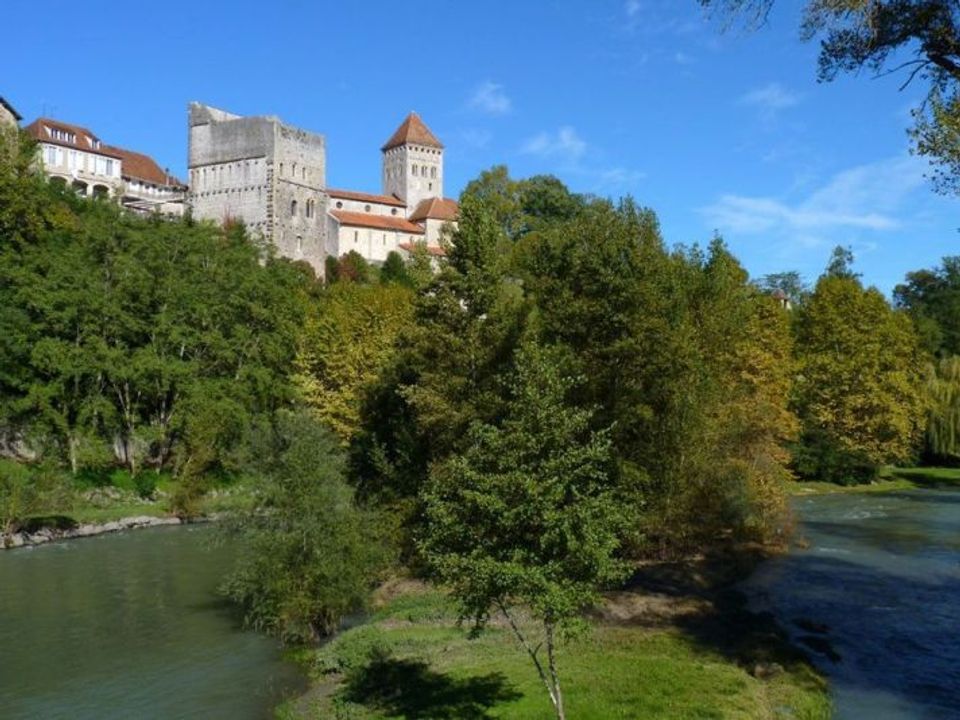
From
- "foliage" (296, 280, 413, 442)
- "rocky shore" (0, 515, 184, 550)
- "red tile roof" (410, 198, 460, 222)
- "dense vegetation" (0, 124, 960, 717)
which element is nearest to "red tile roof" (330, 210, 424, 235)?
"red tile roof" (410, 198, 460, 222)

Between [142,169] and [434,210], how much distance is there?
35809 millimetres

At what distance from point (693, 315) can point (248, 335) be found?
106 feet

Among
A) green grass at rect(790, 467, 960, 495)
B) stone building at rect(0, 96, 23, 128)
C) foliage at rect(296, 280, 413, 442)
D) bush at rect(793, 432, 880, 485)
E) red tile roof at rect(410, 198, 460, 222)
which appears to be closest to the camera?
foliage at rect(296, 280, 413, 442)

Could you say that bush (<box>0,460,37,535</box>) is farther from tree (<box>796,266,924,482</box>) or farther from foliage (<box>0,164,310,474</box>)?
tree (<box>796,266,924,482</box>)

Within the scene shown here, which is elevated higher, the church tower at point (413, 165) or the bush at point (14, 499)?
the church tower at point (413, 165)

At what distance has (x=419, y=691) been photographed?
18.5m

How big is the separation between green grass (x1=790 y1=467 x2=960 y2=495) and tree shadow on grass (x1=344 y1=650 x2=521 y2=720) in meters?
36.7

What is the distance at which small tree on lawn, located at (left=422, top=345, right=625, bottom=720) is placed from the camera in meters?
13.2

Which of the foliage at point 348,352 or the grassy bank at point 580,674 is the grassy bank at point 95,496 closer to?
the foliage at point 348,352

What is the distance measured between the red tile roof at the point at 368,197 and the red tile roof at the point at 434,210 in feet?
8.57

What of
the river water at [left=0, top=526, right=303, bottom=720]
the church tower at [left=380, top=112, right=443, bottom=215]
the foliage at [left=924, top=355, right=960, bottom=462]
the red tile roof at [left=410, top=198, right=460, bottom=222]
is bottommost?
the river water at [left=0, top=526, right=303, bottom=720]

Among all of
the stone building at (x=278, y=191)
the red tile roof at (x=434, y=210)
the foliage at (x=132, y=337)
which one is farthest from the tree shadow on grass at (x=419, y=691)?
the red tile roof at (x=434, y=210)

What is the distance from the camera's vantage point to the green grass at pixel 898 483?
5359cm

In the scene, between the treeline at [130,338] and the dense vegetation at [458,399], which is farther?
the treeline at [130,338]
